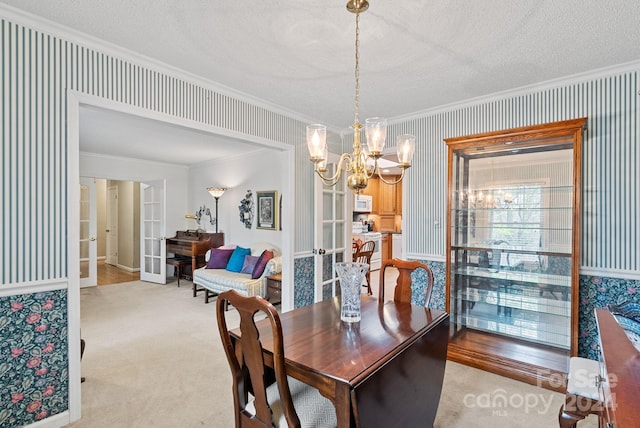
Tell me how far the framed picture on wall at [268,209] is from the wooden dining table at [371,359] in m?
3.39

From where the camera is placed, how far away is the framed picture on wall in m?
5.39

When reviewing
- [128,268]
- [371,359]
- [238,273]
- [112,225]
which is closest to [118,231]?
[112,225]

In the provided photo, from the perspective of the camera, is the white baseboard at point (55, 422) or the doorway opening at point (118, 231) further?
the doorway opening at point (118, 231)

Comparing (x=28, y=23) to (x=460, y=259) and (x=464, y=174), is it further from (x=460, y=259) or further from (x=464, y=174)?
(x=460, y=259)

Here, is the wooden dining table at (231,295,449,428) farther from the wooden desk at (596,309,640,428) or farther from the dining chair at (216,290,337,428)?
the wooden desk at (596,309,640,428)

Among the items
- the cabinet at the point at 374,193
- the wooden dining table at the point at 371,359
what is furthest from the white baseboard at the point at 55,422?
the cabinet at the point at 374,193

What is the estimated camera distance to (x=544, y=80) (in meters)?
2.74

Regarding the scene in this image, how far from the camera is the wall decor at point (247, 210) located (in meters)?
5.82

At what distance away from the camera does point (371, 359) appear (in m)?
1.38

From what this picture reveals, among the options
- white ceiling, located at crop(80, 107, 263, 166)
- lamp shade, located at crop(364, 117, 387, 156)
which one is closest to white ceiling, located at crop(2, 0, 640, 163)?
lamp shade, located at crop(364, 117, 387, 156)

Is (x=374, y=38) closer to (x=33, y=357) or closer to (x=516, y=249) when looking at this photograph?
(x=516, y=249)

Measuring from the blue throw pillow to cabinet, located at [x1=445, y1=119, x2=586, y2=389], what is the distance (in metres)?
3.32

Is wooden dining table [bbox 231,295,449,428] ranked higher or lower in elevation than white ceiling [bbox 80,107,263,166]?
lower

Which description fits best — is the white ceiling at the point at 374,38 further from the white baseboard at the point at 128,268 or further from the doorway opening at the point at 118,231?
the white baseboard at the point at 128,268
